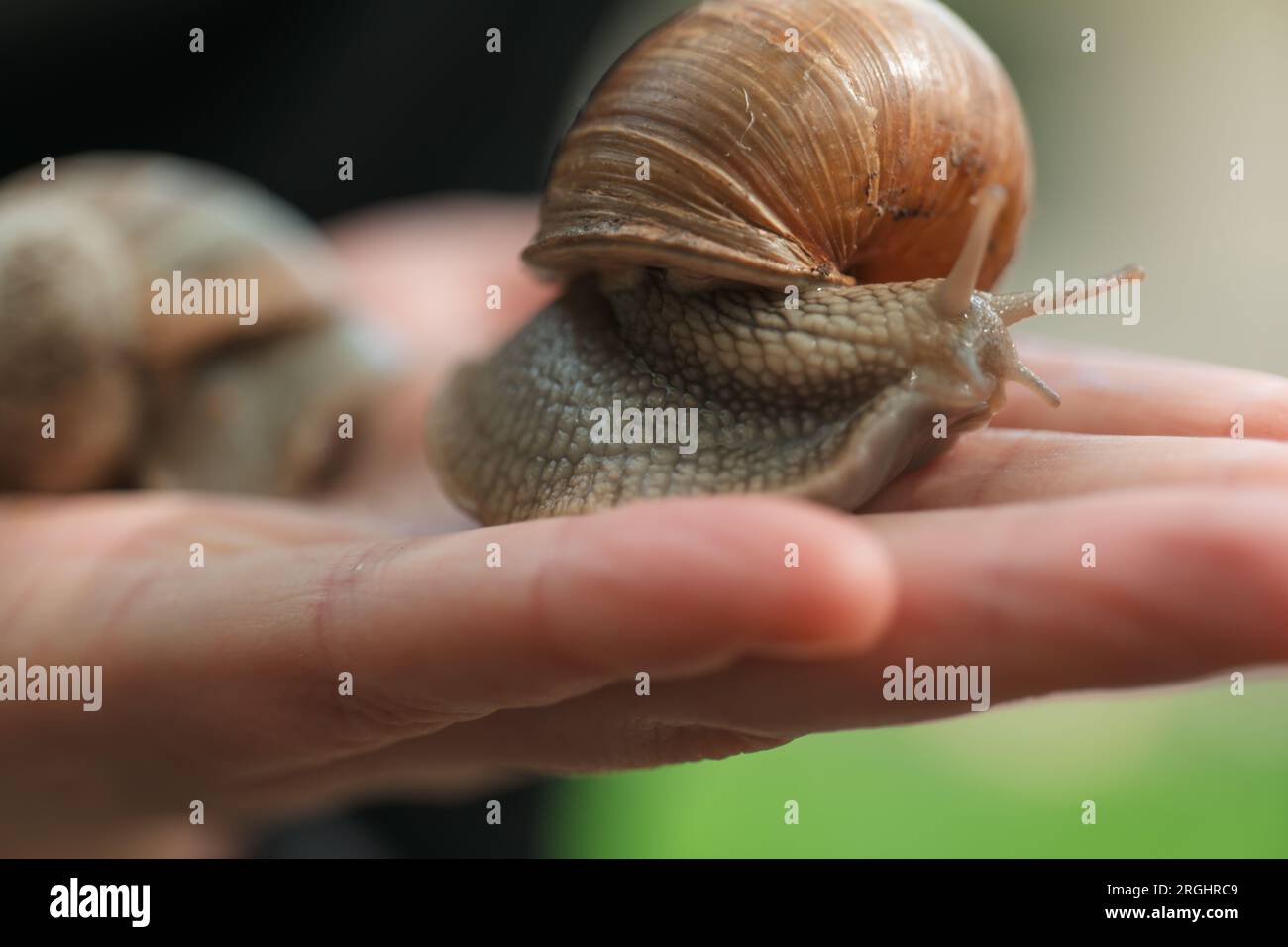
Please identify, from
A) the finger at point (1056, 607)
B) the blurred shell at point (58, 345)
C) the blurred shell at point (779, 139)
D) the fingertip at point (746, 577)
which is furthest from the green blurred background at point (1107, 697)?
the blurred shell at point (58, 345)

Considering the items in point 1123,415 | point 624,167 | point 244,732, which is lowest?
point 244,732

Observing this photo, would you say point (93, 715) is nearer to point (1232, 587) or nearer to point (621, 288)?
point (621, 288)

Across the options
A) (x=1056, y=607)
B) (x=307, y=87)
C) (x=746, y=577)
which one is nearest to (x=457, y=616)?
(x=746, y=577)

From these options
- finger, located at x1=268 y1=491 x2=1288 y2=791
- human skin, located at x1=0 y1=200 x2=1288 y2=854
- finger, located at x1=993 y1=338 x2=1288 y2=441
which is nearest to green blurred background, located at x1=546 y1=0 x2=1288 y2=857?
finger, located at x1=993 y1=338 x2=1288 y2=441

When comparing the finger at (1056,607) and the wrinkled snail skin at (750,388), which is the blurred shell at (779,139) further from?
the finger at (1056,607)

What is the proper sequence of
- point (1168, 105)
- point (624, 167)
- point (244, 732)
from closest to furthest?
point (244, 732) < point (624, 167) < point (1168, 105)

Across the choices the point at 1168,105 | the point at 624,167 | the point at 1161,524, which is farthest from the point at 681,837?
the point at 1168,105

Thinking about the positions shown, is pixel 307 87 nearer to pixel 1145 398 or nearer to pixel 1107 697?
pixel 1145 398
